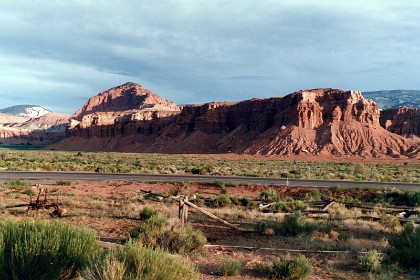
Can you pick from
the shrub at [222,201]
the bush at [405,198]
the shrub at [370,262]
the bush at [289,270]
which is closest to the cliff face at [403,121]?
the bush at [405,198]

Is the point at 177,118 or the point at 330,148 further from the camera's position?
the point at 177,118

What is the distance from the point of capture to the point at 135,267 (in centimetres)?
527

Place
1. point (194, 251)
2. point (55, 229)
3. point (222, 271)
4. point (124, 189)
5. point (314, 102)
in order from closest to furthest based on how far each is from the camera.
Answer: point (55, 229) < point (222, 271) < point (194, 251) < point (124, 189) < point (314, 102)

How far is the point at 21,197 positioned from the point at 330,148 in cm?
7440

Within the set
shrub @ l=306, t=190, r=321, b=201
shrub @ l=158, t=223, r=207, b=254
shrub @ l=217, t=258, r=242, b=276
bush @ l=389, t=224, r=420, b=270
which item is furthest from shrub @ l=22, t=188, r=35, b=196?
bush @ l=389, t=224, r=420, b=270

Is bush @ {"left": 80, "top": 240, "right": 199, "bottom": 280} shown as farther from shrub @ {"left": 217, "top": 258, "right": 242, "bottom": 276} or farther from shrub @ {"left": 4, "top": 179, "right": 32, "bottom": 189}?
shrub @ {"left": 4, "top": 179, "right": 32, "bottom": 189}

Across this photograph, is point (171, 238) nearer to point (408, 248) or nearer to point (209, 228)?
point (209, 228)

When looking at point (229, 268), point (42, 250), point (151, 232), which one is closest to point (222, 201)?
point (151, 232)

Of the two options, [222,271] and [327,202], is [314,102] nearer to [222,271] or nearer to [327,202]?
[327,202]

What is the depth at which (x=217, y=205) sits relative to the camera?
18.3 meters

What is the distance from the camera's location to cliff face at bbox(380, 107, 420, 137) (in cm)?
10672

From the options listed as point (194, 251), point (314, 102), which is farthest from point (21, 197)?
point (314, 102)

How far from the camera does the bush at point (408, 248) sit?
859 centimetres

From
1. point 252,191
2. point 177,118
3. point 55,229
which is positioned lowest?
point 252,191
